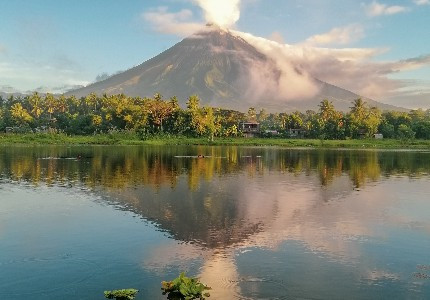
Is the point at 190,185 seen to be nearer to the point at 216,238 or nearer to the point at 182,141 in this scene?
the point at 216,238

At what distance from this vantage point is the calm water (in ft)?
48.5

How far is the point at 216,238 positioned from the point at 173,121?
354 feet

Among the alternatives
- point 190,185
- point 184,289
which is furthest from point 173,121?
point 184,289

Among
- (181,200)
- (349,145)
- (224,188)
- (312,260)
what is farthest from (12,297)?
(349,145)

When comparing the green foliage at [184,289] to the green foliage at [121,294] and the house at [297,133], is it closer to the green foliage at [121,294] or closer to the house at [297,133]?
the green foliage at [121,294]

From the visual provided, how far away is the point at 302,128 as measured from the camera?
15588 cm

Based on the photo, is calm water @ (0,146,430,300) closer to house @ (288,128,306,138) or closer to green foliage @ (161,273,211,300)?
green foliage @ (161,273,211,300)

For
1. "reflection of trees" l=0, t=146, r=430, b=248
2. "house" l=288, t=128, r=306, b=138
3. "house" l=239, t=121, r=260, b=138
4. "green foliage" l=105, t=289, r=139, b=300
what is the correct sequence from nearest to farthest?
"green foliage" l=105, t=289, r=139, b=300
"reflection of trees" l=0, t=146, r=430, b=248
"house" l=288, t=128, r=306, b=138
"house" l=239, t=121, r=260, b=138

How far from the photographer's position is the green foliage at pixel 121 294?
13.3 meters

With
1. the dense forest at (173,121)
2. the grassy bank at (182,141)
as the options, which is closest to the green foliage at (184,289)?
the grassy bank at (182,141)

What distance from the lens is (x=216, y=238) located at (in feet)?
66.4

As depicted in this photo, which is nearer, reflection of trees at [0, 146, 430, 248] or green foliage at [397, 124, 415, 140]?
reflection of trees at [0, 146, 430, 248]

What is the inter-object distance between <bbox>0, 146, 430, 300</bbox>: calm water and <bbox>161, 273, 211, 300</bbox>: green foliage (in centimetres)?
38

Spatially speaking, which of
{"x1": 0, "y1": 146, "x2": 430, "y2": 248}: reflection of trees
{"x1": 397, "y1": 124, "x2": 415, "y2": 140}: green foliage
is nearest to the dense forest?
{"x1": 397, "y1": 124, "x2": 415, "y2": 140}: green foliage
